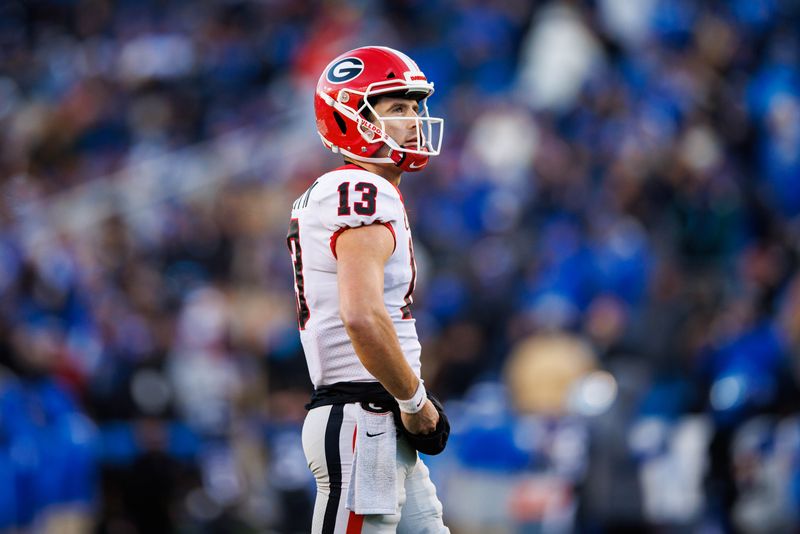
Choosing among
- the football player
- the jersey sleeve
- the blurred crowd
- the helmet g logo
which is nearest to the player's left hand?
the football player

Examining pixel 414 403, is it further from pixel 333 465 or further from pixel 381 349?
pixel 333 465

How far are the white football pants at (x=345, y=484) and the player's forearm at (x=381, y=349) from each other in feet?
0.78

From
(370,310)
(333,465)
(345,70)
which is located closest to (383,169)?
(345,70)

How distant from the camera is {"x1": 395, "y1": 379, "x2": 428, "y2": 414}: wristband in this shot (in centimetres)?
377

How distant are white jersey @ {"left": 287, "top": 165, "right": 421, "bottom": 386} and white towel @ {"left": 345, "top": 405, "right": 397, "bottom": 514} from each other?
0.49ft

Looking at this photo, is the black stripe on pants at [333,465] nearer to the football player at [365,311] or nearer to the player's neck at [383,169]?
the football player at [365,311]

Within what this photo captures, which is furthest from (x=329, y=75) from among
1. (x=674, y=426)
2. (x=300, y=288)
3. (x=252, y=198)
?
(x=252, y=198)

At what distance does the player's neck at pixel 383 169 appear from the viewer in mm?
4129

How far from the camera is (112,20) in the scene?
699 inches

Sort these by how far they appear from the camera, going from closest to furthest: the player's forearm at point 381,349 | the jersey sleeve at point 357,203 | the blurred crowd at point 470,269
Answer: the player's forearm at point 381,349, the jersey sleeve at point 357,203, the blurred crowd at point 470,269

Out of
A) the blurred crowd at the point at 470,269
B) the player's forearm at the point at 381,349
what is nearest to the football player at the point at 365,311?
the player's forearm at the point at 381,349

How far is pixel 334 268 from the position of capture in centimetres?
393

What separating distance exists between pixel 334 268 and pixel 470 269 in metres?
7.71

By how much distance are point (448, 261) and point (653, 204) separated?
6.69 ft
